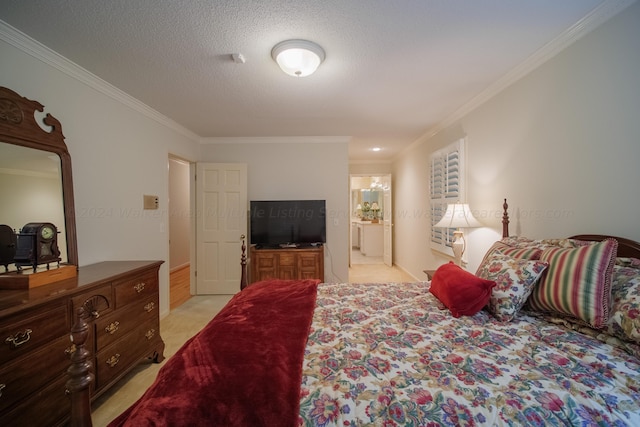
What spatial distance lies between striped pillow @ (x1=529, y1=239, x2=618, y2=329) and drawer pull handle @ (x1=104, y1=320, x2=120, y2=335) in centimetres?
Answer: 280

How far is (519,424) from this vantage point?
80 cm

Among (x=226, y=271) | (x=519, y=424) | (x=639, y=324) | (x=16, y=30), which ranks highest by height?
(x=16, y=30)

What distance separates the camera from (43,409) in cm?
137

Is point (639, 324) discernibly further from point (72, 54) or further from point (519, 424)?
point (72, 54)

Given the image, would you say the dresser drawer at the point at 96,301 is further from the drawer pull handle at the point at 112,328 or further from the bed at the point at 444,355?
the bed at the point at 444,355

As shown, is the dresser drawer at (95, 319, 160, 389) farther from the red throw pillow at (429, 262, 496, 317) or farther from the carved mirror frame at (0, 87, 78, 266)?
the red throw pillow at (429, 262, 496, 317)

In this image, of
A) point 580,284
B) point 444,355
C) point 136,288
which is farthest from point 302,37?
point 136,288

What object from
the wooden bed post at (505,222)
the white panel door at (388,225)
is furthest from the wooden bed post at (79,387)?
the white panel door at (388,225)

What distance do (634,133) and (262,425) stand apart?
2.36 metres

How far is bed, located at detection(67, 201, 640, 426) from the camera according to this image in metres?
0.83

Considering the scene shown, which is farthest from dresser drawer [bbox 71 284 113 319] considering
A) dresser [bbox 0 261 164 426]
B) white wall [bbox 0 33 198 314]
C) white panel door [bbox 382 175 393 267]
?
white panel door [bbox 382 175 393 267]

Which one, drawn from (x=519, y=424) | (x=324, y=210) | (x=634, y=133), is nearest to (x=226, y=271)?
(x=324, y=210)

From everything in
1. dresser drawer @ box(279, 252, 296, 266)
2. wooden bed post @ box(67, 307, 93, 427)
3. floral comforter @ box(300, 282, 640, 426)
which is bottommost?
dresser drawer @ box(279, 252, 296, 266)

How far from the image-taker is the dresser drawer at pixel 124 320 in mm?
1753
